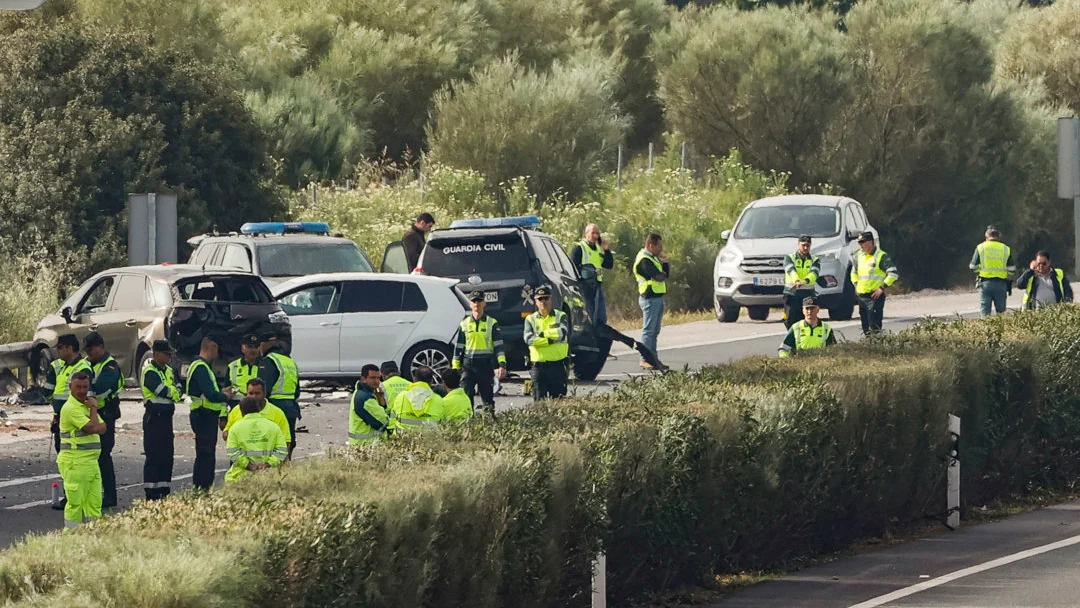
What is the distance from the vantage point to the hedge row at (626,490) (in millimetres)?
8422

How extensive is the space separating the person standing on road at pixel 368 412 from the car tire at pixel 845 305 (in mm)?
16899

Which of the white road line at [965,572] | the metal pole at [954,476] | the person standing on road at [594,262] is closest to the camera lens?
the white road line at [965,572]

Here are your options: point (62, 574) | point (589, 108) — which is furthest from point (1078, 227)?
point (62, 574)

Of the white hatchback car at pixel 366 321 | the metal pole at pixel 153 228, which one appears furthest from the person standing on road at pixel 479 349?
the metal pole at pixel 153 228

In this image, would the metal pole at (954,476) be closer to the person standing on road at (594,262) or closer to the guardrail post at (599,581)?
the guardrail post at (599,581)

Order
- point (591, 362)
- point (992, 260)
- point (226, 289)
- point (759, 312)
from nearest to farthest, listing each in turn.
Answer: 1. point (226, 289)
2. point (591, 362)
3. point (992, 260)
4. point (759, 312)

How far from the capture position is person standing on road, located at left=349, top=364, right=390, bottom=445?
583 inches

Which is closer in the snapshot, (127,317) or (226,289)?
(226,289)

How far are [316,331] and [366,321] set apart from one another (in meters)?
0.55

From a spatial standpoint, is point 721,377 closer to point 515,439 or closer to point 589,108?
point 515,439

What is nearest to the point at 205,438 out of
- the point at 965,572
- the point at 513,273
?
the point at 965,572

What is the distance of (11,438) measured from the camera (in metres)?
20.2

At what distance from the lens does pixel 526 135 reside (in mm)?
38875

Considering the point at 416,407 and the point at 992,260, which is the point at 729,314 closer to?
the point at 992,260
